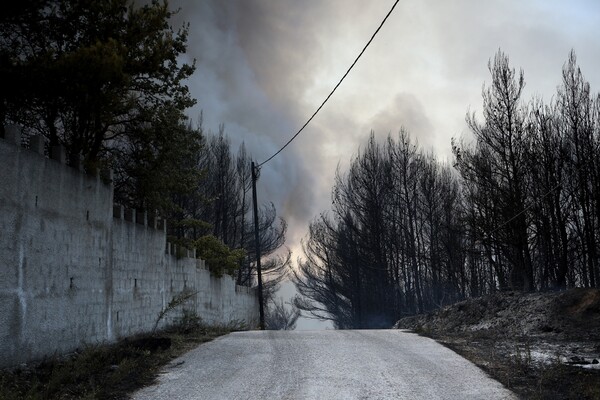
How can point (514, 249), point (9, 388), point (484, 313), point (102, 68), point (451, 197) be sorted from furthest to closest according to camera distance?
point (451, 197), point (514, 249), point (484, 313), point (102, 68), point (9, 388)

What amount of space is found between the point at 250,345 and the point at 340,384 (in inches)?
196

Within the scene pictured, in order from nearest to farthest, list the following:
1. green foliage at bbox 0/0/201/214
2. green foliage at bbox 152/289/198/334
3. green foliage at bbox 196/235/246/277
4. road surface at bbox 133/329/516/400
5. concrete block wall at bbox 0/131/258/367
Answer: road surface at bbox 133/329/516/400, concrete block wall at bbox 0/131/258/367, green foliage at bbox 0/0/201/214, green foliage at bbox 152/289/198/334, green foliage at bbox 196/235/246/277

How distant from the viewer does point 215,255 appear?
82.6 ft

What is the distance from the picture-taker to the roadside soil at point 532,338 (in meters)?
8.78

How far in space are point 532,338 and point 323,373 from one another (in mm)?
6822

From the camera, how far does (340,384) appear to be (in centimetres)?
855

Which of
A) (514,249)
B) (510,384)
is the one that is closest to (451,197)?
(514,249)

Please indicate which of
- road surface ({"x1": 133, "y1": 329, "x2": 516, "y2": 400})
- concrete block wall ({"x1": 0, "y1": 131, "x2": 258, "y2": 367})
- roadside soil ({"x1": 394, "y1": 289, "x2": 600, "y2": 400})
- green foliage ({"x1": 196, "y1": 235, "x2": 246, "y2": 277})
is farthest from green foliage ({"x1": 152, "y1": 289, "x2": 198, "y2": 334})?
roadside soil ({"x1": 394, "y1": 289, "x2": 600, "y2": 400})

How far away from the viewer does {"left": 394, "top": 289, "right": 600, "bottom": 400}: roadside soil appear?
28.8ft

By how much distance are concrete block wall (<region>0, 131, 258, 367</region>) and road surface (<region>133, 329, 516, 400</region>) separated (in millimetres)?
2236

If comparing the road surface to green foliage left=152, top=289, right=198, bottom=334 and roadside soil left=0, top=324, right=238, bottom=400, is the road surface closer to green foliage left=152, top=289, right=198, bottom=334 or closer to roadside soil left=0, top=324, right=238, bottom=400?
roadside soil left=0, top=324, right=238, bottom=400

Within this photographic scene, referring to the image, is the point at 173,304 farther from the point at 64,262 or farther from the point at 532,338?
the point at 532,338

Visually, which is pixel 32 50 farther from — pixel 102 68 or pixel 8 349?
pixel 8 349

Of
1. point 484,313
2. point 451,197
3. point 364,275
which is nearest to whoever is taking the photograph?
point 484,313
